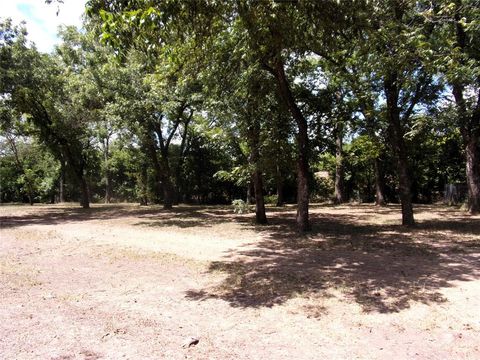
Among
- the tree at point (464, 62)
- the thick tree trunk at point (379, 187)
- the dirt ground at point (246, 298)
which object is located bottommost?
the dirt ground at point (246, 298)

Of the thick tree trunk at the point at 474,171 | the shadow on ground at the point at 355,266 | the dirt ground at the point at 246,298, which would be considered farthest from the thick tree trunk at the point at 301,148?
the thick tree trunk at the point at 474,171

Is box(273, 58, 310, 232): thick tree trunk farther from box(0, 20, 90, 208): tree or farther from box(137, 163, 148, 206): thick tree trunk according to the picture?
box(137, 163, 148, 206): thick tree trunk


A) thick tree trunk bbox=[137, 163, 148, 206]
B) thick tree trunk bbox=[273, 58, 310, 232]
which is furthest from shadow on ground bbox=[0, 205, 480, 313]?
thick tree trunk bbox=[137, 163, 148, 206]

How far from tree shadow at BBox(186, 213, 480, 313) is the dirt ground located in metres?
0.03

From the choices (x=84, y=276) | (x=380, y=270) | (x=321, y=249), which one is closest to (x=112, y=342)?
(x=84, y=276)

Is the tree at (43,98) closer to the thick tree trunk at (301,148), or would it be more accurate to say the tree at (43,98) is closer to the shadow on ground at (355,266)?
the thick tree trunk at (301,148)

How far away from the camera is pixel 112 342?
12.9ft

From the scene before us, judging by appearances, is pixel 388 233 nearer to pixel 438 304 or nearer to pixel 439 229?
pixel 439 229

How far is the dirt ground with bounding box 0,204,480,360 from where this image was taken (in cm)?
382

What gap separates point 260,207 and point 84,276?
7.40m

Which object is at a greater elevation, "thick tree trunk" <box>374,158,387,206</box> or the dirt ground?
"thick tree trunk" <box>374,158,387,206</box>

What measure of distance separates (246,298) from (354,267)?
238 centimetres

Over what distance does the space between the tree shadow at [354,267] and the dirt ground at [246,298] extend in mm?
27

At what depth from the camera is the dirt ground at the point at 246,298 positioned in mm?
3816
